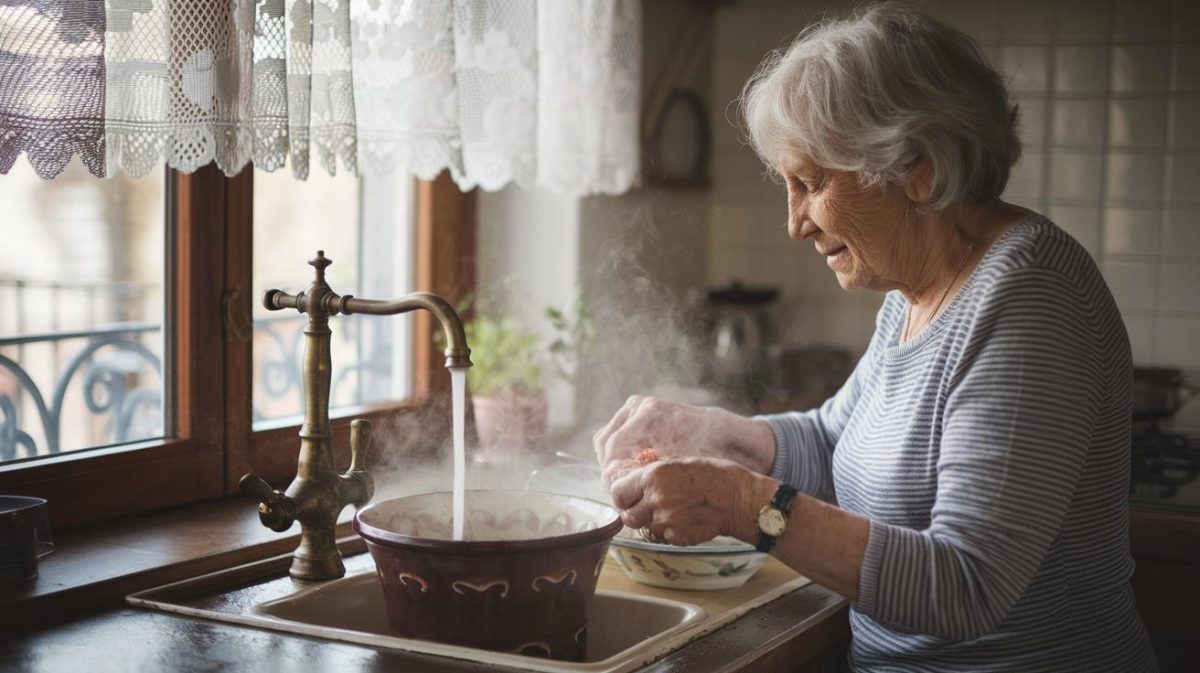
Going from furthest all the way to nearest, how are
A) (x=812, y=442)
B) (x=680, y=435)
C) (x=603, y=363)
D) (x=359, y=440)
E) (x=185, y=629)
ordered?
(x=603, y=363), (x=812, y=442), (x=680, y=435), (x=359, y=440), (x=185, y=629)

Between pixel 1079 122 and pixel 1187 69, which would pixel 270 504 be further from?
pixel 1187 69

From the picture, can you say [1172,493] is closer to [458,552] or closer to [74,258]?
[458,552]

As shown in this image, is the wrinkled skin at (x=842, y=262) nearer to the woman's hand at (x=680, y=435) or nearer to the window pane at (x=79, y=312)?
the woman's hand at (x=680, y=435)

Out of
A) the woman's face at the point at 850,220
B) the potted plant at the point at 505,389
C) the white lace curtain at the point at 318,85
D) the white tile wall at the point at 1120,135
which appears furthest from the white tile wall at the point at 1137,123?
the woman's face at the point at 850,220

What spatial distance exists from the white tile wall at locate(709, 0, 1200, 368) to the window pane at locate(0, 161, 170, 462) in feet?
8.07

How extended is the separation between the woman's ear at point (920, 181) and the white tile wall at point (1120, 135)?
2175mm

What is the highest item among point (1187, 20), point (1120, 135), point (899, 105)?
point (1187, 20)

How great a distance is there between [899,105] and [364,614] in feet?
2.95

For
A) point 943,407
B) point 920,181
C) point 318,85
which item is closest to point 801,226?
point 920,181

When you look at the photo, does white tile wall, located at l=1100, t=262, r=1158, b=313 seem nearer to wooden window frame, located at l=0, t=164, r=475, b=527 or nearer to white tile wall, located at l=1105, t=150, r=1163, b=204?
white tile wall, located at l=1105, t=150, r=1163, b=204

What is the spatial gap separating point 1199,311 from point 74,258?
9.29 ft

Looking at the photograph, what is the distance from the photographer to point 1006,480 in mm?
1239

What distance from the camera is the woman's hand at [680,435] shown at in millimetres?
1723

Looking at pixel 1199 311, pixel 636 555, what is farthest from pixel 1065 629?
pixel 1199 311
